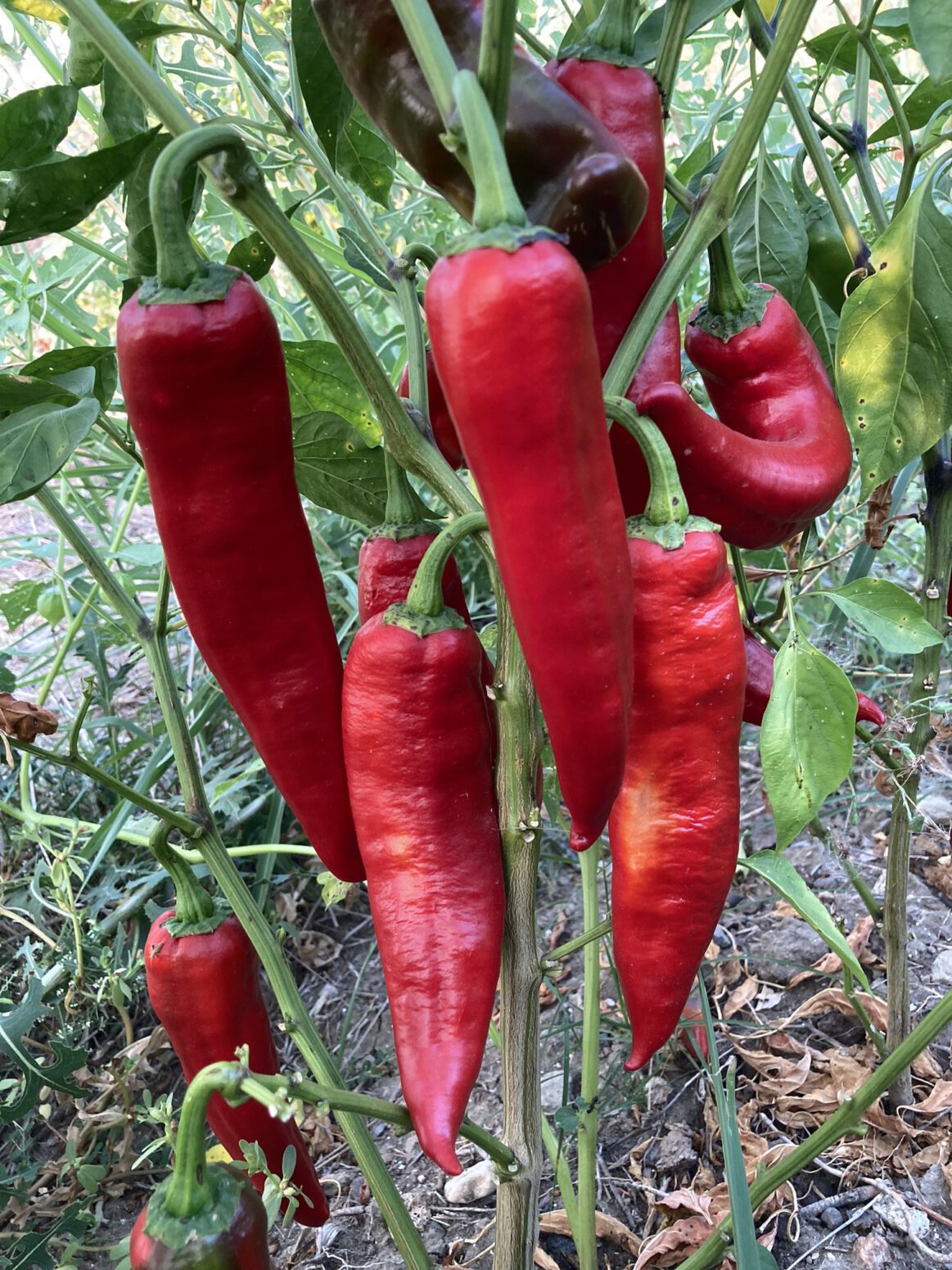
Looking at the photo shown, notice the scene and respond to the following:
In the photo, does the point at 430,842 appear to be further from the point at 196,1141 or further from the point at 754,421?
the point at 754,421

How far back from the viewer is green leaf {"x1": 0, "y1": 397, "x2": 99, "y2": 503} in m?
0.69

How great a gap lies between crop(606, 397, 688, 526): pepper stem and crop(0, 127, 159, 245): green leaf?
352 mm

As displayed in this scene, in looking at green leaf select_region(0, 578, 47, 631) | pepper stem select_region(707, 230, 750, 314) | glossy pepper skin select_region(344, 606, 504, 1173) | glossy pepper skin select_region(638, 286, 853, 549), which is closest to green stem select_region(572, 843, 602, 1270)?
glossy pepper skin select_region(344, 606, 504, 1173)

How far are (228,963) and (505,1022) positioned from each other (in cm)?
31

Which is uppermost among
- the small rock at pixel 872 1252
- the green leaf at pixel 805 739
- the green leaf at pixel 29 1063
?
the green leaf at pixel 805 739

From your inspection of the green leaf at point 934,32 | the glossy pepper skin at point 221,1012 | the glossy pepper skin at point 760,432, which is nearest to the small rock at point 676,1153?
the glossy pepper skin at point 221,1012

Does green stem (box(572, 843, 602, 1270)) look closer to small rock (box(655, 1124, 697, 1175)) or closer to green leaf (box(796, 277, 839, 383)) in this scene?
small rock (box(655, 1124, 697, 1175))

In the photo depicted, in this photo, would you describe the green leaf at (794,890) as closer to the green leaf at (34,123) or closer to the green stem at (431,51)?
the green stem at (431,51)

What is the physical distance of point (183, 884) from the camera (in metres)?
0.91

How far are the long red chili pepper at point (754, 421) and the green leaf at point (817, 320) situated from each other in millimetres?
211

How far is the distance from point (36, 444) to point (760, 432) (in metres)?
0.53

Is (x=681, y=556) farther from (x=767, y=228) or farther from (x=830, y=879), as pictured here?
(x=830, y=879)

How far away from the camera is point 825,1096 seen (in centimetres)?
119

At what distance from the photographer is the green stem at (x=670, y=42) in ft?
2.11
